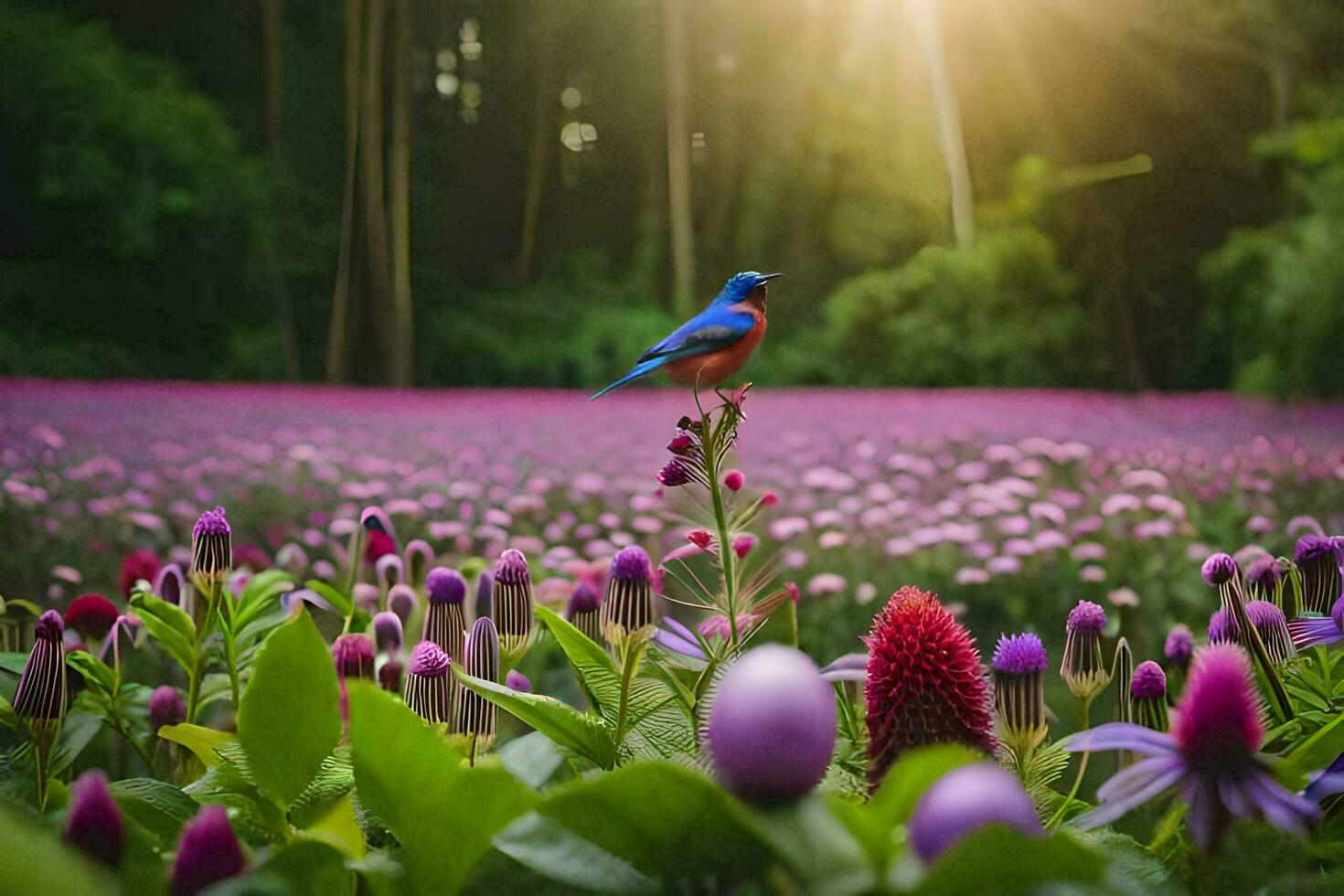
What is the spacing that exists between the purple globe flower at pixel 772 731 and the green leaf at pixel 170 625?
0.70 ft

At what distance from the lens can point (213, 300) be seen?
188 centimetres

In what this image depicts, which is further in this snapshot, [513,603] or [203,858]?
[513,603]

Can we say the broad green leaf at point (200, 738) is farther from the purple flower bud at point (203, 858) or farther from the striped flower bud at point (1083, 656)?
the striped flower bud at point (1083, 656)

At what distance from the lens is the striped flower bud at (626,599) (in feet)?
0.88

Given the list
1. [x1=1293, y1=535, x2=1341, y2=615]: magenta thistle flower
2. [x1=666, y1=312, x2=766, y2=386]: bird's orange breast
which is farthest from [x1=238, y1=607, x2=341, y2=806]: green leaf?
[x1=1293, y1=535, x2=1341, y2=615]: magenta thistle flower

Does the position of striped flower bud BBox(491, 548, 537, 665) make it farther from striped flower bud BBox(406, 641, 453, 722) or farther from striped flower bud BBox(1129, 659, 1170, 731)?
striped flower bud BBox(1129, 659, 1170, 731)

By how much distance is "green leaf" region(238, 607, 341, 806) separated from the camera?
20 centimetres

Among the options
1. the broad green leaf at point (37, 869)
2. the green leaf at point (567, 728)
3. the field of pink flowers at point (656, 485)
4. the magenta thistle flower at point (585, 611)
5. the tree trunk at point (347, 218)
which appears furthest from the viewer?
the tree trunk at point (347, 218)

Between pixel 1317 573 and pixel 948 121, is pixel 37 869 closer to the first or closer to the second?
pixel 1317 573

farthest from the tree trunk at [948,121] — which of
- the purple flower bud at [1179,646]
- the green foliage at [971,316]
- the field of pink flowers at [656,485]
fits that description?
the purple flower bud at [1179,646]

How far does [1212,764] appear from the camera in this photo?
0.54ft

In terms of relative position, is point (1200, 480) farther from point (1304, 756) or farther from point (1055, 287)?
point (1304, 756)

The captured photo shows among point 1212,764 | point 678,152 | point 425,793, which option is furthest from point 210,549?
point 678,152

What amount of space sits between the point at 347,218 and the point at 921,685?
1984mm
